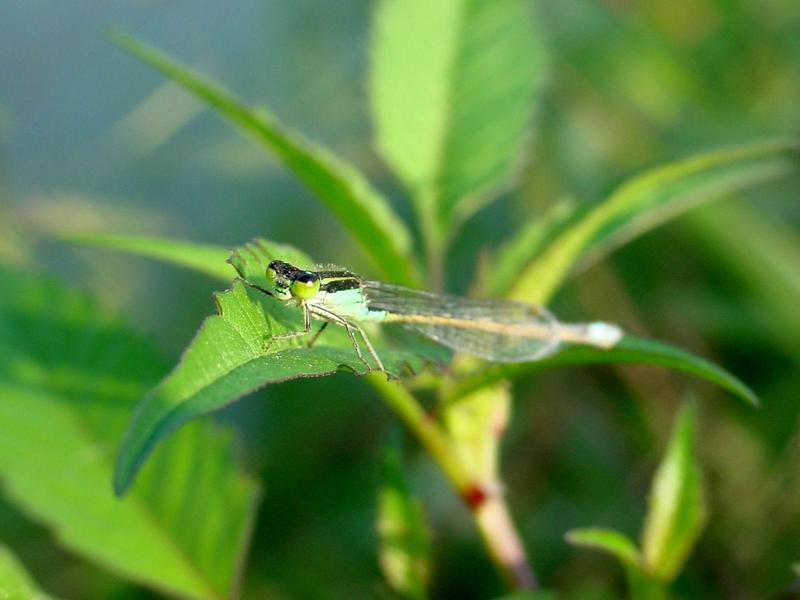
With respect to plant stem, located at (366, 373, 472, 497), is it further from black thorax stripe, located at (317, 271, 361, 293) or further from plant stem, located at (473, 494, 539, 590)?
black thorax stripe, located at (317, 271, 361, 293)

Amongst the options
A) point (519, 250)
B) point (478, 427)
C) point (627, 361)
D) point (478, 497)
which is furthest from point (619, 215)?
point (478, 497)

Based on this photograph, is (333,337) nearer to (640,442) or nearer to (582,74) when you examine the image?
(640,442)

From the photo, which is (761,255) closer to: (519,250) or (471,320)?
(471,320)

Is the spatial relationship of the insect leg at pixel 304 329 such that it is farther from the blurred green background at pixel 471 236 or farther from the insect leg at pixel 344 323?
the blurred green background at pixel 471 236

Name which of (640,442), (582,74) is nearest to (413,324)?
(640,442)

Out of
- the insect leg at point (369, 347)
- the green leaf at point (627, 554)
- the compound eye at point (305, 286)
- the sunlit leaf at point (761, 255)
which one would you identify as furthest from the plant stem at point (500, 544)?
the sunlit leaf at point (761, 255)
